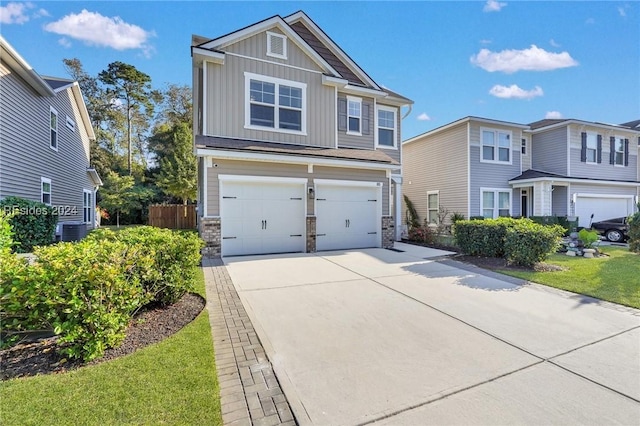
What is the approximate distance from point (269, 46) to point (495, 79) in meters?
13.8

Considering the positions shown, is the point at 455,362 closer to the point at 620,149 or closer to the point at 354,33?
the point at 354,33

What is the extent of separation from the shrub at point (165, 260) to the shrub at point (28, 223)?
658 cm

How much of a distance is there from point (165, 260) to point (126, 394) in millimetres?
2344

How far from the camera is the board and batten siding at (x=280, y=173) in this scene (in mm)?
9133

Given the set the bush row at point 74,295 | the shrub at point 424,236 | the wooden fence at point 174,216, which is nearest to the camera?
the bush row at point 74,295

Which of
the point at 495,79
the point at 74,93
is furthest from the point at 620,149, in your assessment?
the point at 74,93

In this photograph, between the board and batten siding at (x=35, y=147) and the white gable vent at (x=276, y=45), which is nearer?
the board and batten siding at (x=35, y=147)

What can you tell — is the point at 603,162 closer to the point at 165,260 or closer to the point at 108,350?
the point at 165,260

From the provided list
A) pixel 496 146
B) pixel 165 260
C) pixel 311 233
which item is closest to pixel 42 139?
pixel 311 233

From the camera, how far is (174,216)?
20.0 m

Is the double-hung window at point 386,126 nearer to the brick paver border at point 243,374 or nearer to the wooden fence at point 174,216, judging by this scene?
the brick paver border at point 243,374

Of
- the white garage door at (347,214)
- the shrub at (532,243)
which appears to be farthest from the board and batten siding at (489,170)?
the shrub at (532,243)

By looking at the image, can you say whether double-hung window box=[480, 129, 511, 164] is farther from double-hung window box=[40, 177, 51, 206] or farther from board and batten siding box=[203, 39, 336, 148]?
double-hung window box=[40, 177, 51, 206]

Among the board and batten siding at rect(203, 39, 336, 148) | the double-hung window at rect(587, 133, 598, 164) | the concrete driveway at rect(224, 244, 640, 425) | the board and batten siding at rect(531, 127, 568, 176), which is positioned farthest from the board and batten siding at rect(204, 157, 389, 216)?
the double-hung window at rect(587, 133, 598, 164)
